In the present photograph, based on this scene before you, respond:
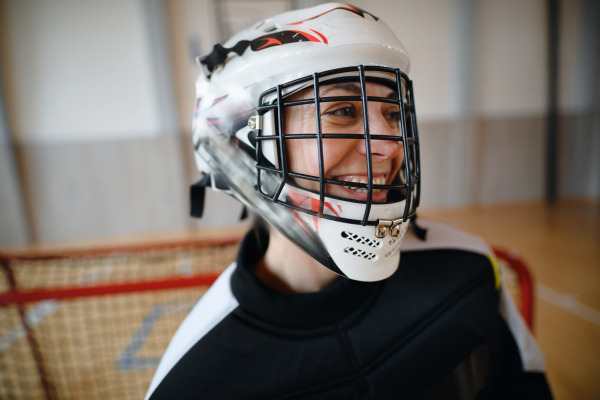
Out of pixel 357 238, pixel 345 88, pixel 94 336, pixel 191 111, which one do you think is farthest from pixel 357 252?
pixel 191 111

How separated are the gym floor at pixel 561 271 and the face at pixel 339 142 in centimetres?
205

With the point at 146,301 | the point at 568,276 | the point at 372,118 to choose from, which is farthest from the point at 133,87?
the point at 568,276

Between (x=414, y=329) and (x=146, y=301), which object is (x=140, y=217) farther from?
(x=414, y=329)

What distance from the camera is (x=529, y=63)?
558cm

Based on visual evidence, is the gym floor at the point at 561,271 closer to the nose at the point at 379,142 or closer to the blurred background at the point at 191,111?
the blurred background at the point at 191,111

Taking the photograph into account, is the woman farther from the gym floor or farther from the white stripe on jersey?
the gym floor

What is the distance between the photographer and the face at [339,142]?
678mm

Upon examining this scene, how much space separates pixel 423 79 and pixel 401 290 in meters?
5.43

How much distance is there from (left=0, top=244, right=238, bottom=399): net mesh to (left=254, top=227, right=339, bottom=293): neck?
794 mm

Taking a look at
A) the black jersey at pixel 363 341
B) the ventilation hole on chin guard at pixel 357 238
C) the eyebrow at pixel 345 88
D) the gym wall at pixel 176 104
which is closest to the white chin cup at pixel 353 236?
the ventilation hole on chin guard at pixel 357 238

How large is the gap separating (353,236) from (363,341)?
295 millimetres

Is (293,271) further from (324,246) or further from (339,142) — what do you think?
(339,142)

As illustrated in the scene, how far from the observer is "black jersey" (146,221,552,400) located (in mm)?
703

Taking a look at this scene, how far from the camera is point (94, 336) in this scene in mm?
2504
